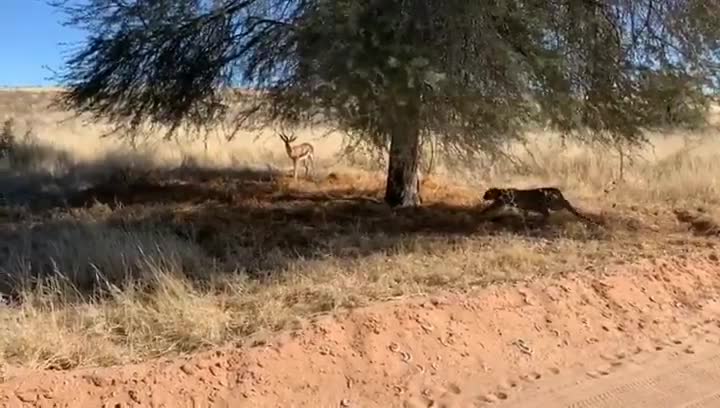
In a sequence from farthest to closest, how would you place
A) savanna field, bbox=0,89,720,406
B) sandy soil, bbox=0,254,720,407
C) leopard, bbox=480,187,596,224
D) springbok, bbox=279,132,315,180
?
springbok, bbox=279,132,315,180, leopard, bbox=480,187,596,224, savanna field, bbox=0,89,720,406, sandy soil, bbox=0,254,720,407

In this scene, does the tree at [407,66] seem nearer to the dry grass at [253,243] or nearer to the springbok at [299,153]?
the dry grass at [253,243]

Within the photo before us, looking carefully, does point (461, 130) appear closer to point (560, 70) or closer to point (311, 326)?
point (560, 70)

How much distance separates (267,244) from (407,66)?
2.81 m

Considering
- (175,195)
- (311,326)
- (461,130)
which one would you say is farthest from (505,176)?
(311,326)

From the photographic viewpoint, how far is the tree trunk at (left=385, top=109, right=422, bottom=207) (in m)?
10.4

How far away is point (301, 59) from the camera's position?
9453 mm

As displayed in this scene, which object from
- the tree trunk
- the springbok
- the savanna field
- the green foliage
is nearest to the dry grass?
the savanna field

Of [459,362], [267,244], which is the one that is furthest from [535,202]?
[459,362]

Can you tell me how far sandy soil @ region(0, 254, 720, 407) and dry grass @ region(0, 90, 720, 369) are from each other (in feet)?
1.09

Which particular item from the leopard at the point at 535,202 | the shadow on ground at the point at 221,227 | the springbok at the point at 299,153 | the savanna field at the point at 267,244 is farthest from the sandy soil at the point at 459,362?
the springbok at the point at 299,153

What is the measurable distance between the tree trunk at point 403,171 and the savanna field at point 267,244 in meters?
0.35

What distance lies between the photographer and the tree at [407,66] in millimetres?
8875

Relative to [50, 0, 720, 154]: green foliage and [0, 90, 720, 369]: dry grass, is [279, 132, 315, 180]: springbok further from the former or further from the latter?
[50, 0, 720, 154]: green foliage

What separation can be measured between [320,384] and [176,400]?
3.32ft
